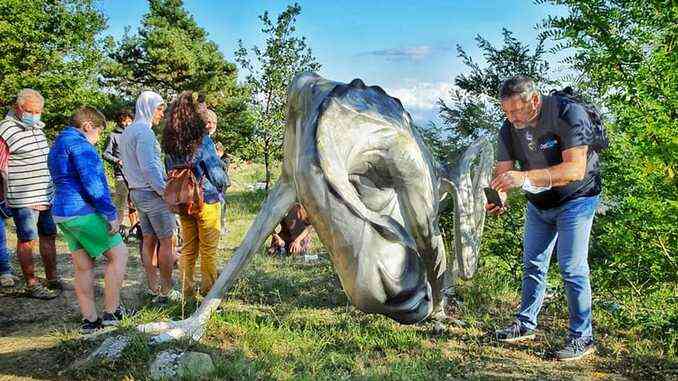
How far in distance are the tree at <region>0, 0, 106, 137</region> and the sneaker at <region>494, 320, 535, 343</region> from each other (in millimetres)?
16286

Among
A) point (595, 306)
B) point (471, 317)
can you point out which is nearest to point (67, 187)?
point (471, 317)

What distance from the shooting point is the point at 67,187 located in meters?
4.45

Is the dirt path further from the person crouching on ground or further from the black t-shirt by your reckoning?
the black t-shirt

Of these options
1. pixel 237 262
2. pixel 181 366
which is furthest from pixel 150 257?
pixel 181 366

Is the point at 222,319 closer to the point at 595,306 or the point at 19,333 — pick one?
the point at 19,333

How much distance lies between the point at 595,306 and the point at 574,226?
1361 millimetres

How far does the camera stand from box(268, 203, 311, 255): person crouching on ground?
8039mm

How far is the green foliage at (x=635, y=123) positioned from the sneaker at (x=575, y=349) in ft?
2.06

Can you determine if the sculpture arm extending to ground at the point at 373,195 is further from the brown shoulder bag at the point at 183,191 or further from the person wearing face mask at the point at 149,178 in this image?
the person wearing face mask at the point at 149,178

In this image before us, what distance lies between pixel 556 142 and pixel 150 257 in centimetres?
379

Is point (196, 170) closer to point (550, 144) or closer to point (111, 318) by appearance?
point (111, 318)

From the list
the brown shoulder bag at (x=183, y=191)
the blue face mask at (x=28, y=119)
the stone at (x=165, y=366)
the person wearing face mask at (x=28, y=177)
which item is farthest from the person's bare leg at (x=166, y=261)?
the blue face mask at (x=28, y=119)

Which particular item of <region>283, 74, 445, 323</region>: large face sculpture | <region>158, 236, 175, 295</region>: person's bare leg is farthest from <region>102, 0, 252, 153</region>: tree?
<region>283, 74, 445, 323</region>: large face sculpture

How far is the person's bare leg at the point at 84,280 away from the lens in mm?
4586
